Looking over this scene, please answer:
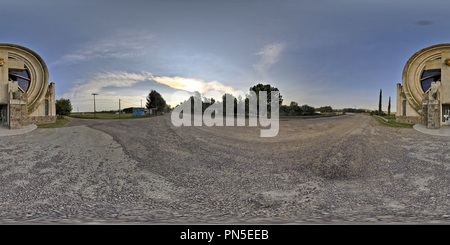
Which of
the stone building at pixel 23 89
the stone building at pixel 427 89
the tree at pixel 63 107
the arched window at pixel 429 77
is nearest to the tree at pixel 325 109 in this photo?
the stone building at pixel 427 89

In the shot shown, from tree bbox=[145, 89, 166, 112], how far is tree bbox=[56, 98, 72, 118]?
1049 millimetres

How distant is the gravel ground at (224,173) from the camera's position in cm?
226

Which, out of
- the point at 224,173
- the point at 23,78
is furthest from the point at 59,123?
the point at 224,173

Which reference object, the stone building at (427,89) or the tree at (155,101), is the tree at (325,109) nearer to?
the stone building at (427,89)

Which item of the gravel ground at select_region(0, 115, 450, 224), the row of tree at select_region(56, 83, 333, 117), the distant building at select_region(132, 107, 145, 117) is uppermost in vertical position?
the row of tree at select_region(56, 83, 333, 117)

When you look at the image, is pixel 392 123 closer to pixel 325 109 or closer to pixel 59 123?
pixel 325 109

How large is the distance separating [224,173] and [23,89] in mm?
2889

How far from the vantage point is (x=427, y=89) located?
9.41ft

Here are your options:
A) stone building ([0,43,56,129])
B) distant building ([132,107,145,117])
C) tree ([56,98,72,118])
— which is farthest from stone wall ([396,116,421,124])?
stone building ([0,43,56,129])

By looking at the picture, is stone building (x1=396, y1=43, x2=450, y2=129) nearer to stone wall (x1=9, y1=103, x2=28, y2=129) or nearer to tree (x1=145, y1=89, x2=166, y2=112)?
tree (x1=145, y1=89, x2=166, y2=112)

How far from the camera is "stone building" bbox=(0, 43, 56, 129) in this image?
9.04 ft

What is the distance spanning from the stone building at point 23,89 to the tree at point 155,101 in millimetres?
1256

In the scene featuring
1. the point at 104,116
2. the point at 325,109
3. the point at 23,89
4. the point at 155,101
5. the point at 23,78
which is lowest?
the point at 104,116
